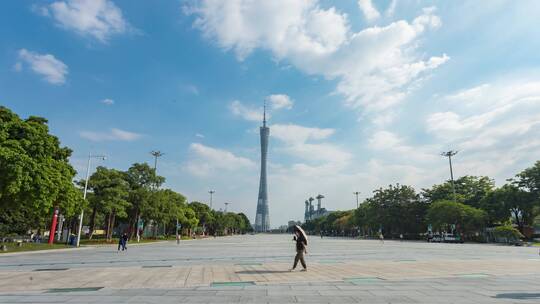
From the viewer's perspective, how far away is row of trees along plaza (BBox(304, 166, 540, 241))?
2382 inches

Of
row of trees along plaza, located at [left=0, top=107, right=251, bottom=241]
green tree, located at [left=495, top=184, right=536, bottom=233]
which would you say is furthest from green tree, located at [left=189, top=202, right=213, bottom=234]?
green tree, located at [left=495, top=184, right=536, bottom=233]

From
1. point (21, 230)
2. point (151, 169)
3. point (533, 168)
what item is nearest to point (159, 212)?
point (151, 169)

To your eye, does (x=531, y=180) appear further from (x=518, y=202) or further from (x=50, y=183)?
(x=50, y=183)

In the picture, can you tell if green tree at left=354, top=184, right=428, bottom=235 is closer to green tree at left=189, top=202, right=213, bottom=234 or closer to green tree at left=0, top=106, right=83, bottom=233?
green tree at left=189, top=202, right=213, bottom=234

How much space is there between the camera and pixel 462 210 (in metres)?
62.0

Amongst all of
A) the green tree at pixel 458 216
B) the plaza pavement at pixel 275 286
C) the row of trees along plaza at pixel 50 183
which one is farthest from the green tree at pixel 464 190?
the plaza pavement at pixel 275 286

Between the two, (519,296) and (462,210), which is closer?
(519,296)

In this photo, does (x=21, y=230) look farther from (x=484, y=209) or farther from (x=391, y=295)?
(x=484, y=209)

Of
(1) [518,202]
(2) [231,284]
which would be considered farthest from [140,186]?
(1) [518,202]

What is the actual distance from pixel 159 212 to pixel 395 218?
5065cm

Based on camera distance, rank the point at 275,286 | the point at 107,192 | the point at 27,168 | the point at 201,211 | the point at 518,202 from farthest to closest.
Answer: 1. the point at 201,211
2. the point at 518,202
3. the point at 107,192
4. the point at 27,168
5. the point at 275,286

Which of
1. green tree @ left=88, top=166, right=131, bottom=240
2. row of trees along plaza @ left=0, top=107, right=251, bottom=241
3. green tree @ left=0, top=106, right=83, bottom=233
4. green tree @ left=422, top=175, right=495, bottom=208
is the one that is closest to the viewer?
green tree @ left=0, top=106, right=83, bottom=233

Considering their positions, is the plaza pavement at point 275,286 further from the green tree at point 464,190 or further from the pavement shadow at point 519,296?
the green tree at point 464,190

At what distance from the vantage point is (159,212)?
184 feet
